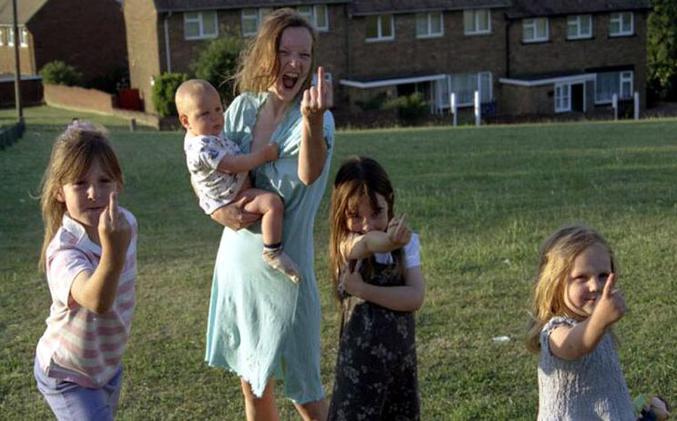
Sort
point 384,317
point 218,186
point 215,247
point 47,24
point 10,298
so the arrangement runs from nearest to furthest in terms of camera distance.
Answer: point 384,317 → point 218,186 → point 10,298 → point 215,247 → point 47,24

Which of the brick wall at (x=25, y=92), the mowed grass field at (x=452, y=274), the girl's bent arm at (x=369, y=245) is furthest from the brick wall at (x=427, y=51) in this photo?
the girl's bent arm at (x=369, y=245)

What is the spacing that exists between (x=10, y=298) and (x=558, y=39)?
4489 cm

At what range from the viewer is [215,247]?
9.83m

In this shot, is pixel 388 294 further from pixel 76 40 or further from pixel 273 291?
pixel 76 40

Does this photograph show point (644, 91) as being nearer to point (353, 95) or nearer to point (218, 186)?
point (353, 95)

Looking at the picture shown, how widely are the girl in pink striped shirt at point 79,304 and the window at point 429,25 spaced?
4506 centimetres

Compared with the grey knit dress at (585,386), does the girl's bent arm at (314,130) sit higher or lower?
higher

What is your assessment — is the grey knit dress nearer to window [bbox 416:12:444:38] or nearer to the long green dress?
the long green dress

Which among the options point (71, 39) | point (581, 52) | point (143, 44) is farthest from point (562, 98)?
point (71, 39)

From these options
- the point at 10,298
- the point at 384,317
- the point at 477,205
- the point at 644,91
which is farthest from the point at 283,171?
the point at 644,91

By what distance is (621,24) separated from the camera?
52281 millimetres

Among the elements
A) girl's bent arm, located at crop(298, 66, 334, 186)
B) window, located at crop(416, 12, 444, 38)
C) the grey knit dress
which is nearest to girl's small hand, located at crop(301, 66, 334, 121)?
girl's bent arm, located at crop(298, 66, 334, 186)

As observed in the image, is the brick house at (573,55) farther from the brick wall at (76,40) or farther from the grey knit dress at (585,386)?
the grey knit dress at (585,386)

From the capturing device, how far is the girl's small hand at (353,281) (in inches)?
162
